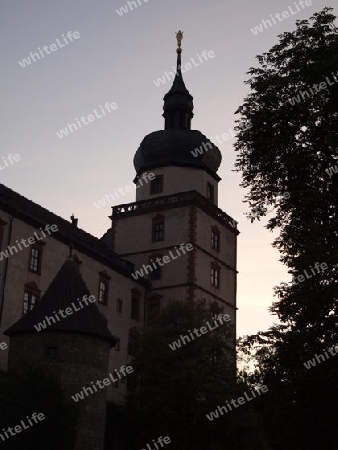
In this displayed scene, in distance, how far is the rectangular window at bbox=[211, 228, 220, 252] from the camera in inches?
2048

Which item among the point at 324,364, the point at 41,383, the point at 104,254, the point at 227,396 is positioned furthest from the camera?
the point at 104,254

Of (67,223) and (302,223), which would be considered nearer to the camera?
(302,223)

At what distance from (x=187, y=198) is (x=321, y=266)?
102 ft

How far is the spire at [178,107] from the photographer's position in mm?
55312

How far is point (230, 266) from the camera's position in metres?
53.2

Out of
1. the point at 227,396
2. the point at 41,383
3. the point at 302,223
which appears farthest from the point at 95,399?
the point at 302,223

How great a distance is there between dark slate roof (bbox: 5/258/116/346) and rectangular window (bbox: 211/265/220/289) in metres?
19.6

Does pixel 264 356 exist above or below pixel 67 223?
below

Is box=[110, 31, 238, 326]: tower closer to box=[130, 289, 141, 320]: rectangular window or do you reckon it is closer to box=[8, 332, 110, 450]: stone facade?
box=[130, 289, 141, 320]: rectangular window

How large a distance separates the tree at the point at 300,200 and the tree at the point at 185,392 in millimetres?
11673

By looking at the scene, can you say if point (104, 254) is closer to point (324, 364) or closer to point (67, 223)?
point (67, 223)

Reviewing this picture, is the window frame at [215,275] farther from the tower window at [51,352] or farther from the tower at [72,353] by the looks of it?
the tower window at [51,352]

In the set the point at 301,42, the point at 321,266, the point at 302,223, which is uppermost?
the point at 301,42

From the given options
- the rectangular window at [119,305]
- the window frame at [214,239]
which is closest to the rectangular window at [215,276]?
the window frame at [214,239]
